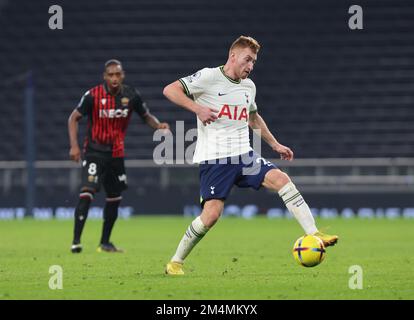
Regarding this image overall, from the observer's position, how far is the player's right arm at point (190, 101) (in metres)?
7.57

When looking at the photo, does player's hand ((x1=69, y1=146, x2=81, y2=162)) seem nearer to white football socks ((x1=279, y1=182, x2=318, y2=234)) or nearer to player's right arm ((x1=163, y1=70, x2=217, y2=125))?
player's right arm ((x1=163, y1=70, x2=217, y2=125))

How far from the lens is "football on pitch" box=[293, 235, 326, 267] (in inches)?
299

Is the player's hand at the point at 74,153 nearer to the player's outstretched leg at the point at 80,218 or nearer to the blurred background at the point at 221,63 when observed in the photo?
the player's outstretched leg at the point at 80,218

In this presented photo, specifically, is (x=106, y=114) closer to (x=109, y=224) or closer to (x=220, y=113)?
(x=109, y=224)

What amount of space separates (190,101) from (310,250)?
4.88 ft

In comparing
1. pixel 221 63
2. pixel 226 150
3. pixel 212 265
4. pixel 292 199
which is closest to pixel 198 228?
pixel 226 150

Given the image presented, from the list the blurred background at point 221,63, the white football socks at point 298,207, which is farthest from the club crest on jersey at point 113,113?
the blurred background at point 221,63

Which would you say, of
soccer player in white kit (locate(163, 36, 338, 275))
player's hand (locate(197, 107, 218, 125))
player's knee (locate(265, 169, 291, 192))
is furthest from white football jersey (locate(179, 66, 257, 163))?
player's hand (locate(197, 107, 218, 125))

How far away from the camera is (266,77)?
82.7ft

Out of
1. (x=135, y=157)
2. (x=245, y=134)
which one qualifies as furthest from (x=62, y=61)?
(x=245, y=134)

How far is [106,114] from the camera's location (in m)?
11.6

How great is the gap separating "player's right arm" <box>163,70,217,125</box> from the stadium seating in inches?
606

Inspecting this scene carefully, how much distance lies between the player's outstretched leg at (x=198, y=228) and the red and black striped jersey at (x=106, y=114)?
3.62m

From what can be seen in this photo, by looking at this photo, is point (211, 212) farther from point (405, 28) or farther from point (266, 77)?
point (405, 28)
